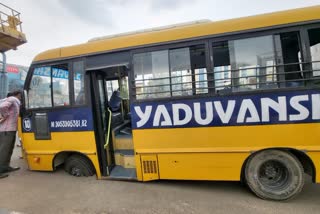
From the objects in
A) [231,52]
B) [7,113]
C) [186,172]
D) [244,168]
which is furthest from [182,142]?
[7,113]

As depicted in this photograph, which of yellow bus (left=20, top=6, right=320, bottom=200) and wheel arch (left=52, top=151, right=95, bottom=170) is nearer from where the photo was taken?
yellow bus (left=20, top=6, right=320, bottom=200)

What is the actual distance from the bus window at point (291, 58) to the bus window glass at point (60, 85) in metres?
3.64

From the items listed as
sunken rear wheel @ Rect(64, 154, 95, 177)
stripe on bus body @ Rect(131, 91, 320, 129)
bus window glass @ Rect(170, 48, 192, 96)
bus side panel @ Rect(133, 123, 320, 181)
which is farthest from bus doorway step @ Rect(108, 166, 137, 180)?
bus window glass @ Rect(170, 48, 192, 96)

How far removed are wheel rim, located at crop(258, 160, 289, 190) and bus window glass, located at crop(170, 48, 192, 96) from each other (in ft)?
5.44

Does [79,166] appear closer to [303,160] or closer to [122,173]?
[122,173]

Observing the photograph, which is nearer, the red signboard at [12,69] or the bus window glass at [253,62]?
the bus window glass at [253,62]

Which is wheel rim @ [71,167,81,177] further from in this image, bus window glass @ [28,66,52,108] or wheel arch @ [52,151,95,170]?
bus window glass @ [28,66,52,108]

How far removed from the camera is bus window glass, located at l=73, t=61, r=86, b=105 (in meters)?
3.54

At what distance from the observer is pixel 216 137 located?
117 inches

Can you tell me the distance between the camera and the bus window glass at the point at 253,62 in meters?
2.82

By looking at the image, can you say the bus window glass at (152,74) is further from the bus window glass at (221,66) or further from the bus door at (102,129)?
the bus door at (102,129)

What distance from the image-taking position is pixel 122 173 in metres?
3.73

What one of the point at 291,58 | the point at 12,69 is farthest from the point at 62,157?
the point at 12,69

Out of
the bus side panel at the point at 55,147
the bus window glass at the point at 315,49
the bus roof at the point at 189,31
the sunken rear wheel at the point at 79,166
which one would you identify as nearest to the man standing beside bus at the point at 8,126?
the bus side panel at the point at 55,147
